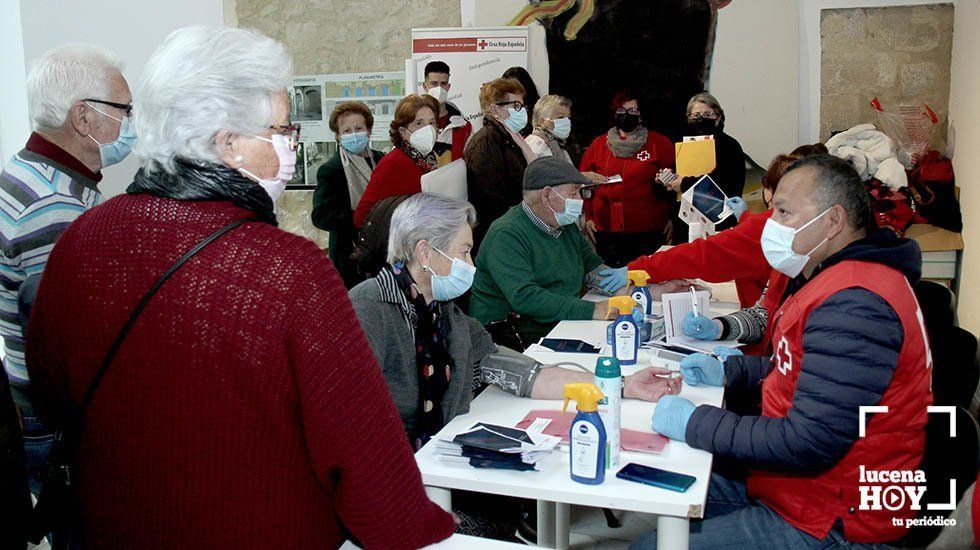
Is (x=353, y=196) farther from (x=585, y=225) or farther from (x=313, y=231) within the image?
(x=313, y=231)

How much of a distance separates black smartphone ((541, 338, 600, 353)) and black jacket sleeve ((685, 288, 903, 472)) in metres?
1.11

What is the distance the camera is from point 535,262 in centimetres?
356

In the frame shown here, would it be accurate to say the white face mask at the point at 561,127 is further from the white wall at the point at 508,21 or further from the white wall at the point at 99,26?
the white wall at the point at 99,26

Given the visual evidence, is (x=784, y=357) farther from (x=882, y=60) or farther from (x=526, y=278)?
(x=882, y=60)

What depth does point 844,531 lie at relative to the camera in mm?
1852

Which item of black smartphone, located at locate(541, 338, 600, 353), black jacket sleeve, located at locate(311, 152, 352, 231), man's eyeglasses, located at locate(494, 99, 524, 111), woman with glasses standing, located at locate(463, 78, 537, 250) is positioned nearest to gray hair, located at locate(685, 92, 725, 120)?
man's eyeglasses, located at locate(494, 99, 524, 111)

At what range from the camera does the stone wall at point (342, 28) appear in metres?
7.02

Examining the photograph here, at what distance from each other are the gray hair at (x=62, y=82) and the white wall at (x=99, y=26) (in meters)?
0.19

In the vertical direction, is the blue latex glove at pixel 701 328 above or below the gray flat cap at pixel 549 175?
below

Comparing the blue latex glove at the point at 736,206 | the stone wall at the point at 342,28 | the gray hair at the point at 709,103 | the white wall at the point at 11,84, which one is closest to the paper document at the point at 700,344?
the blue latex glove at the point at 736,206

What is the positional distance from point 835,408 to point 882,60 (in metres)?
5.00

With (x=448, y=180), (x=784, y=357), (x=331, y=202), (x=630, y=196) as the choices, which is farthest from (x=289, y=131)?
(x=630, y=196)

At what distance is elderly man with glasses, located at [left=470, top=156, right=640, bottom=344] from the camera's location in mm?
3426

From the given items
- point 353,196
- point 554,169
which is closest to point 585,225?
point 353,196
